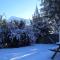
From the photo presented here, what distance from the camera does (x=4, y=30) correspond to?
53.5 feet

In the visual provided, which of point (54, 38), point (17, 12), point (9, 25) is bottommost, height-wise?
point (54, 38)

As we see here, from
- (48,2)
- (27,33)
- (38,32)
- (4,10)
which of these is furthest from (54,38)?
(48,2)

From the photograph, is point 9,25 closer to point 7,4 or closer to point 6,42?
point 6,42

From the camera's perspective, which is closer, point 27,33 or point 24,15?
point 27,33

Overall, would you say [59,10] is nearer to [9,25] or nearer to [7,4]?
[9,25]

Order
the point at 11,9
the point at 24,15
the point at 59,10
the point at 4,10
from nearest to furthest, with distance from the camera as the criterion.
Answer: the point at 59,10
the point at 4,10
the point at 11,9
the point at 24,15

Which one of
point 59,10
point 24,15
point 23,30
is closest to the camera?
point 59,10

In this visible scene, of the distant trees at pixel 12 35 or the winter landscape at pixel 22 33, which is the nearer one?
the winter landscape at pixel 22 33

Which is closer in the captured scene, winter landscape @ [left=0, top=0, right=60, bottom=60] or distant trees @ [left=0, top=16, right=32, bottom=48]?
winter landscape @ [left=0, top=0, right=60, bottom=60]

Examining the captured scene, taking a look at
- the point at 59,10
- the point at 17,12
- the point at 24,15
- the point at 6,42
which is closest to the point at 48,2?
the point at 59,10

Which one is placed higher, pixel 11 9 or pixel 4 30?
pixel 11 9

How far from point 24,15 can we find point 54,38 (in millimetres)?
5445

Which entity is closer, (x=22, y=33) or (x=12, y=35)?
(x=12, y=35)

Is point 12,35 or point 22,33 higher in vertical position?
point 22,33
